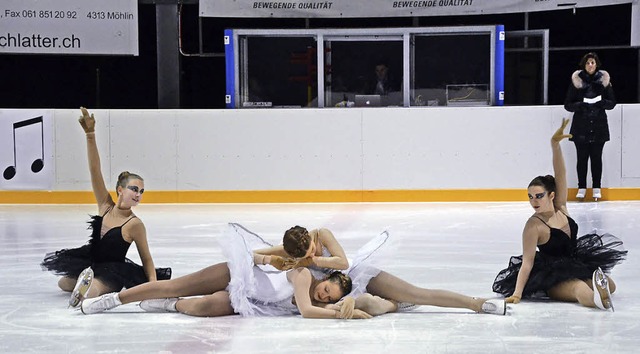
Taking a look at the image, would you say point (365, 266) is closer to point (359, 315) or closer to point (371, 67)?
point (359, 315)

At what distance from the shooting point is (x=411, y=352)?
3.97 metres

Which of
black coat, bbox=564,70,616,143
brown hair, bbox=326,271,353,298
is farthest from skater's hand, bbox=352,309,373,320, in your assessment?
black coat, bbox=564,70,616,143

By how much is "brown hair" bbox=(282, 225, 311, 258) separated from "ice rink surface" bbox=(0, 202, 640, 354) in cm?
32

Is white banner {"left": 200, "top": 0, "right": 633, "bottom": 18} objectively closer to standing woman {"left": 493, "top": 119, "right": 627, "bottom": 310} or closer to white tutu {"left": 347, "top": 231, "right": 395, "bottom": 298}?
standing woman {"left": 493, "top": 119, "right": 627, "bottom": 310}

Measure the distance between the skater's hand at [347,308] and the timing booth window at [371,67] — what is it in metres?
6.92

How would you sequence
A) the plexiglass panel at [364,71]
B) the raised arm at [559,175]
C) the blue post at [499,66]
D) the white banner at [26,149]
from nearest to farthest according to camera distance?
the raised arm at [559,175]
the white banner at [26,149]
the blue post at [499,66]
the plexiglass panel at [364,71]

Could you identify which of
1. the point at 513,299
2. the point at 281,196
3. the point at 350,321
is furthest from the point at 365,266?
the point at 281,196

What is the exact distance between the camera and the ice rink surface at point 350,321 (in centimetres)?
412

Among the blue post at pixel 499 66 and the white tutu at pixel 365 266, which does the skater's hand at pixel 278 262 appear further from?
the blue post at pixel 499 66

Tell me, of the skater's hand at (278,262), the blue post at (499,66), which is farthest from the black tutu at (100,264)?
the blue post at (499,66)

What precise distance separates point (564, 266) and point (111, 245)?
2.33m

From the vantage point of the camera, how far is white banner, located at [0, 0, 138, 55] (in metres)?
11.4

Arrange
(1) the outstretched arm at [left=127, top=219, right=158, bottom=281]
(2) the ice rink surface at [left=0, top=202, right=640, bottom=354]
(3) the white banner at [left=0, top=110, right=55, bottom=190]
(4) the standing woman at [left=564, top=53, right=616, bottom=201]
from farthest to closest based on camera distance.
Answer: (3) the white banner at [left=0, top=110, right=55, bottom=190], (4) the standing woman at [left=564, top=53, right=616, bottom=201], (1) the outstretched arm at [left=127, top=219, right=158, bottom=281], (2) the ice rink surface at [left=0, top=202, right=640, bottom=354]

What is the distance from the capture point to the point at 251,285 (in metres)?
4.69
